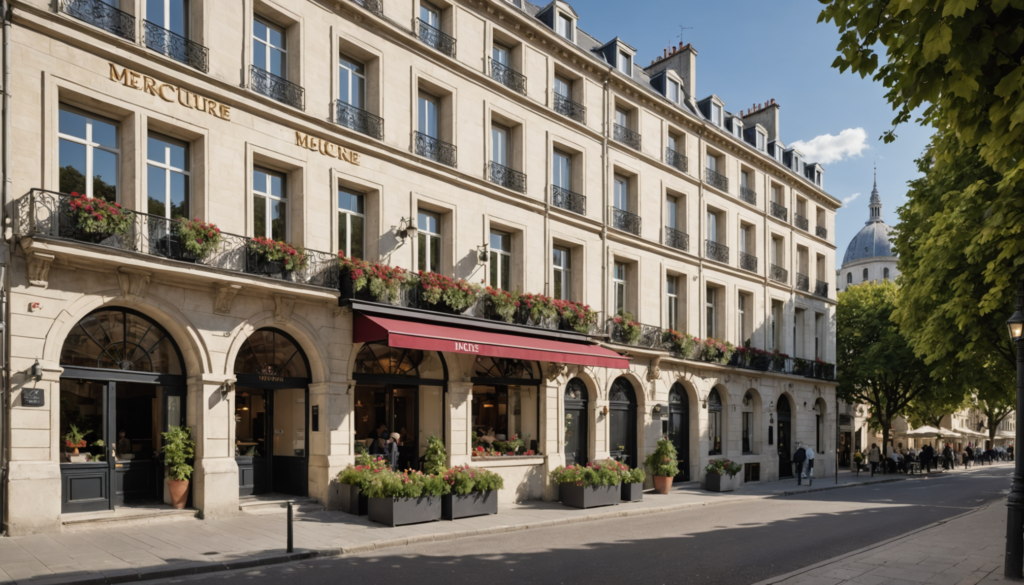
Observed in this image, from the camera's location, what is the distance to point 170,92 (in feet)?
46.4

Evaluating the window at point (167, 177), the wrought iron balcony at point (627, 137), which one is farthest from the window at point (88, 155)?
the wrought iron balcony at point (627, 137)

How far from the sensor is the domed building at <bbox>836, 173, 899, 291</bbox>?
116750 millimetres

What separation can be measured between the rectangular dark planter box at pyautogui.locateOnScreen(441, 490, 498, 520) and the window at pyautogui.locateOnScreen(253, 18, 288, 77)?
928 centimetres

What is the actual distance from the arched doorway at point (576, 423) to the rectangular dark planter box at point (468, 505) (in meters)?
6.01

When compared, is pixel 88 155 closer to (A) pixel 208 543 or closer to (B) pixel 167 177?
(B) pixel 167 177

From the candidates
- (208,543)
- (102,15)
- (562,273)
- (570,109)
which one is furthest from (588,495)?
(102,15)

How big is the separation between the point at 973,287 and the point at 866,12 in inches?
445

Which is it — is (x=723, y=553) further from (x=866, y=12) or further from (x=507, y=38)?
(x=507, y=38)

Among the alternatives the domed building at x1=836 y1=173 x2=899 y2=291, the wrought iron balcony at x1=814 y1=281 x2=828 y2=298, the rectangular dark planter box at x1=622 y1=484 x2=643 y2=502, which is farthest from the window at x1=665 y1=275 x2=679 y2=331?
the domed building at x1=836 y1=173 x2=899 y2=291

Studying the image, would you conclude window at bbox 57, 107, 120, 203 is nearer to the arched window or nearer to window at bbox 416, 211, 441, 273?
window at bbox 416, 211, 441, 273

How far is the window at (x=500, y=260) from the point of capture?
20.6 metres

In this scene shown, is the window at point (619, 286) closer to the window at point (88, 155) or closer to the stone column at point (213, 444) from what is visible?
the stone column at point (213, 444)

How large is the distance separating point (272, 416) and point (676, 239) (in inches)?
617

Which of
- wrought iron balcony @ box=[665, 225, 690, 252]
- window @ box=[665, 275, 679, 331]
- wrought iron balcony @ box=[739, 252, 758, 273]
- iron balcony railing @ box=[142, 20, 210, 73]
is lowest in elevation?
window @ box=[665, 275, 679, 331]
